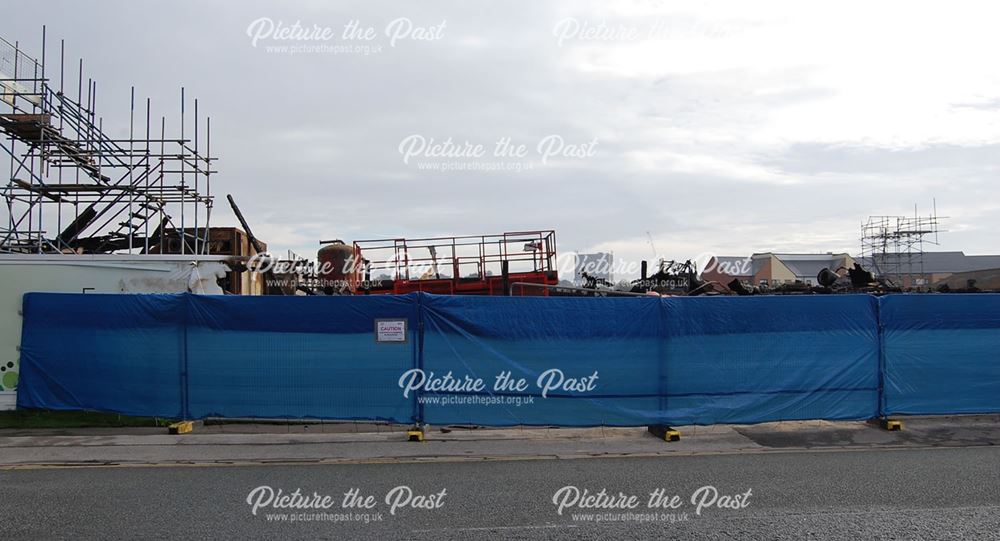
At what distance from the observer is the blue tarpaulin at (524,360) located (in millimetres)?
10547

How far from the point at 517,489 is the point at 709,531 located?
2064mm

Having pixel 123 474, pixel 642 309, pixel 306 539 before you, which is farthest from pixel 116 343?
pixel 642 309

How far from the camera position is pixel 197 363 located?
10828mm

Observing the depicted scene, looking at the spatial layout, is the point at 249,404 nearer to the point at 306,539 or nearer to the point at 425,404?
the point at 425,404

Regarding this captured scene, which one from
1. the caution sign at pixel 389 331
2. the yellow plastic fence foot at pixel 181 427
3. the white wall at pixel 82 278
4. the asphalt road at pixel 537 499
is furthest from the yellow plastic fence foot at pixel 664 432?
the white wall at pixel 82 278

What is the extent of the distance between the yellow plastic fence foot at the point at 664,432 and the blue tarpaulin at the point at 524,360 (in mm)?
95

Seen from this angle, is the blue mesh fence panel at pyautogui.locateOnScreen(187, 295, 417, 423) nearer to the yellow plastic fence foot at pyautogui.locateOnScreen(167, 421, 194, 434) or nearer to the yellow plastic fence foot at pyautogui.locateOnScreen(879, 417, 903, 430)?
the yellow plastic fence foot at pyautogui.locateOnScreen(167, 421, 194, 434)

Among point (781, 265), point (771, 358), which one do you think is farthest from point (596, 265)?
point (781, 265)

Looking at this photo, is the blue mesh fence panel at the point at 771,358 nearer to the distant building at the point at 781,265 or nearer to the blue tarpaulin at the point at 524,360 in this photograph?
the blue tarpaulin at the point at 524,360

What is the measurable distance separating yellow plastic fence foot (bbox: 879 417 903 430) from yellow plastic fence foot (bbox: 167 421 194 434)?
1008cm

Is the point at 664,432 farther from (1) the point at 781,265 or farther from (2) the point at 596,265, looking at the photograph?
(1) the point at 781,265

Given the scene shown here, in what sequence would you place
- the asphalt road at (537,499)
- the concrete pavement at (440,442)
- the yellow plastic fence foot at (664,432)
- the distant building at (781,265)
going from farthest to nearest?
the distant building at (781,265), the yellow plastic fence foot at (664,432), the concrete pavement at (440,442), the asphalt road at (537,499)

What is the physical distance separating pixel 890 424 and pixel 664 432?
3.37 metres

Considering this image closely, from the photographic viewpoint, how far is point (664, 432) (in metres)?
10.4
